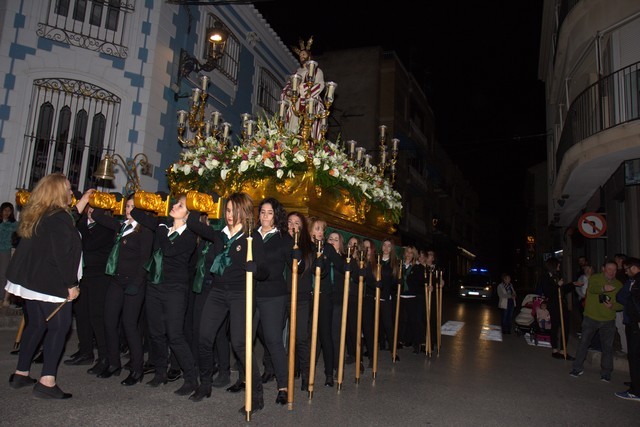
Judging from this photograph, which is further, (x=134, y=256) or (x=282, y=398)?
(x=134, y=256)

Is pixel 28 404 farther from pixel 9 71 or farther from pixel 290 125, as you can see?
pixel 9 71

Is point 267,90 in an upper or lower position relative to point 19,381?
upper

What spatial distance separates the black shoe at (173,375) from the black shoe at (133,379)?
0.95 ft

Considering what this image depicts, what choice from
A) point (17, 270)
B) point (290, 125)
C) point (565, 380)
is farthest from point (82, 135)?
point (565, 380)

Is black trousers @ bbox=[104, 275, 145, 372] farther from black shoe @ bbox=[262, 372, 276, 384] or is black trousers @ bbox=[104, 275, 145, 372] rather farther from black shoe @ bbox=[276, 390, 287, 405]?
black shoe @ bbox=[276, 390, 287, 405]

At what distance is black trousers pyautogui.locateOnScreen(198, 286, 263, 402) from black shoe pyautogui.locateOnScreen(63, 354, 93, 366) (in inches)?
83.4

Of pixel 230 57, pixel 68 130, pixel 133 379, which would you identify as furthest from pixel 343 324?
pixel 230 57

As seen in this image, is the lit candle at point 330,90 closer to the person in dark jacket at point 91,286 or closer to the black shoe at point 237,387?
the person in dark jacket at point 91,286

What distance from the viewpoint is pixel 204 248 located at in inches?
207

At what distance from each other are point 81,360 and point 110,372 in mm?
814

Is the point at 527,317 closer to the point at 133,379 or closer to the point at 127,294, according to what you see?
the point at 133,379

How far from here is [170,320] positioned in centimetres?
479

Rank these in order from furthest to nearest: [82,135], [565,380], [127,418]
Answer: [82,135], [565,380], [127,418]

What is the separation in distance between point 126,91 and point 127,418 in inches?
331
